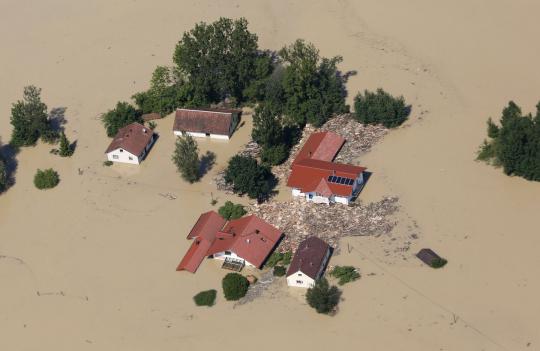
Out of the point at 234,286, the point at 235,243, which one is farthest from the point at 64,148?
the point at 234,286

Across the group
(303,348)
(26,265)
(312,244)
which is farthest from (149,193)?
(303,348)

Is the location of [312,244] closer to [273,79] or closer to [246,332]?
[246,332]

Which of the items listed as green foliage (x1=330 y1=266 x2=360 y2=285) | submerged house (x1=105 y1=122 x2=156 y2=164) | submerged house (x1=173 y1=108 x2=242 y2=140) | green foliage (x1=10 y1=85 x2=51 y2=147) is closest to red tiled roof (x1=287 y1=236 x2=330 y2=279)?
green foliage (x1=330 y1=266 x2=360 y2=285)

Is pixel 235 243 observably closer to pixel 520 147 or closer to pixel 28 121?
pixel 520 147

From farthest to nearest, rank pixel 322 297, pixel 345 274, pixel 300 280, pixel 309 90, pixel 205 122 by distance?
pixel 205 122
pixel 309 90
pixel 345 274
pixel 300 280
pixel 322 297

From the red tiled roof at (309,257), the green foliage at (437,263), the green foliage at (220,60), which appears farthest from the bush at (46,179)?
the green foliage at (437,263)

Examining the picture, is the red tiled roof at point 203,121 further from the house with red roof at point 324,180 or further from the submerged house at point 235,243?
the submerged house at point 235,243
